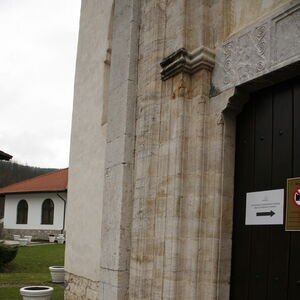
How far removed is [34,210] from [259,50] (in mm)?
27483

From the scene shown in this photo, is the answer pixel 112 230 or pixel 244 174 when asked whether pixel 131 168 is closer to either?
pixel 112 230

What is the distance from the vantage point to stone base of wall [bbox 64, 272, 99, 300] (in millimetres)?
6379

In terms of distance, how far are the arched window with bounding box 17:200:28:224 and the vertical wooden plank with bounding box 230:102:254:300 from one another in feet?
92.5

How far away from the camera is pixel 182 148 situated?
13.0ft

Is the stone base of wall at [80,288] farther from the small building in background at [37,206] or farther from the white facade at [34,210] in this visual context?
the white facade at [34,210]

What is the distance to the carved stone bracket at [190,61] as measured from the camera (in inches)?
156

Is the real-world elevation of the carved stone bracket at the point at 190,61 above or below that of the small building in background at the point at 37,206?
above

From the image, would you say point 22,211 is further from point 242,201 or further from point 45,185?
point 242,201

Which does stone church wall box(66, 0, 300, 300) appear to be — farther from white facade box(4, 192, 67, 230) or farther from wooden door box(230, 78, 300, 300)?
white facade box(4, 192, 67, 230)

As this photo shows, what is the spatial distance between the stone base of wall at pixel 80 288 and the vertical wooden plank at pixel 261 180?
3.23 meters

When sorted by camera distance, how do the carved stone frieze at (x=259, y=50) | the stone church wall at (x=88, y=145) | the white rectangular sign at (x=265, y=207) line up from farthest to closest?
the stone church wall at (x=88, y=145), the white rectangular sign at (x=265, y=207), the carved stone frieze at (x=259, y=50)

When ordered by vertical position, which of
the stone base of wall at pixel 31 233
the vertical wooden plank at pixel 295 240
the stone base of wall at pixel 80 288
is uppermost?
the vertical wooden plank at pixel 295 240

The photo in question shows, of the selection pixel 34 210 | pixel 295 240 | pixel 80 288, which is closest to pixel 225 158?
pixel 295 240

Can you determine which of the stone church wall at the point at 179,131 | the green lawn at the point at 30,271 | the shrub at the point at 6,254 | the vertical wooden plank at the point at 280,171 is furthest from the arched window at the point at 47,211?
the vertical wooden plank at the point at 280,171
